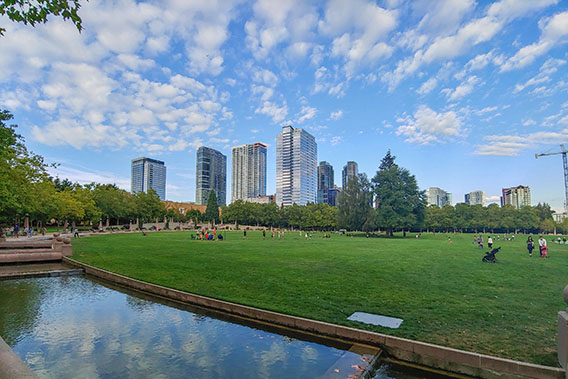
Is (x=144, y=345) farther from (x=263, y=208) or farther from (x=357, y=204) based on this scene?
(x=263, y=208)

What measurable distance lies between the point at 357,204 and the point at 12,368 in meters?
65.1

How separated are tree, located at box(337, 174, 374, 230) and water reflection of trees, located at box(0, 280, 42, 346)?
187 feet

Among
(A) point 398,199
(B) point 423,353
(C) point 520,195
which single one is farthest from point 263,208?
(C) point 520,195

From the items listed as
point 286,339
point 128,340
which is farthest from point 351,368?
point 128,340

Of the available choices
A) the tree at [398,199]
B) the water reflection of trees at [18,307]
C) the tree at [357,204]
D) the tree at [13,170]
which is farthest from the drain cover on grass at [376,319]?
the tree at [357,204]

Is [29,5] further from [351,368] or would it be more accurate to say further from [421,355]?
[421,355]

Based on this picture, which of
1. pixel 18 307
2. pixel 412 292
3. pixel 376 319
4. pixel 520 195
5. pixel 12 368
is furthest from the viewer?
pixel 520 195

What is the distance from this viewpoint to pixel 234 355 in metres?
6.93

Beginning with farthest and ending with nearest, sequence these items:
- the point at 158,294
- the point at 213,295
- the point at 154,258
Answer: the point at 154,258 < the point at 158,294 < the point at 213,295

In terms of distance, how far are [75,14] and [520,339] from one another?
10.6 metres

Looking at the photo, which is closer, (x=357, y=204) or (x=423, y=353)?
(x=423, y=353)

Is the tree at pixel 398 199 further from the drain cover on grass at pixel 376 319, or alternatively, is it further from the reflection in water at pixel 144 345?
the reflection in water at pixel 144 345

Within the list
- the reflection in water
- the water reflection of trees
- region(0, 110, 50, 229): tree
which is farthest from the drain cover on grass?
region(0, 110, 50, 229): tree

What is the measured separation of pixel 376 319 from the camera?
8.28m
